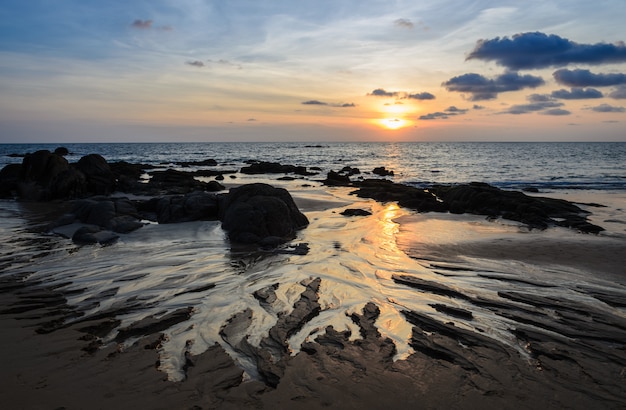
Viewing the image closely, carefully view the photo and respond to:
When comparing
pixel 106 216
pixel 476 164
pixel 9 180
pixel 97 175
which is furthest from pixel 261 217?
pixel 476 164

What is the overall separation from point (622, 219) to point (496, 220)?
571 centimetres

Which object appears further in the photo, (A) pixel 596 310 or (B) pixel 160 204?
(B) pixel 160 204

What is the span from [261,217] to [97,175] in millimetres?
19400

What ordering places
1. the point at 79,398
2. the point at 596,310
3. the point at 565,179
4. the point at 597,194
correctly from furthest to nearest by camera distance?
the point at 565,179 < the point at 597,194 < the point at 596,310 < the point at 79,398

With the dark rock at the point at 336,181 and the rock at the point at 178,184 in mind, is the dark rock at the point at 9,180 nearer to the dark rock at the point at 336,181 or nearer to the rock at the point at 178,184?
the rock at the point at 178,184

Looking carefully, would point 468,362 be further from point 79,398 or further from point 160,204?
point 160,204

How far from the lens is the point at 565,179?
3803 cm

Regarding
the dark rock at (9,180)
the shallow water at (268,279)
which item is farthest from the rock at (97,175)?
the shallow water at (268,279)

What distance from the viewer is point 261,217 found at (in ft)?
43.4

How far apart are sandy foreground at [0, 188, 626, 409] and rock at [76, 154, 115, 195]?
21225mm

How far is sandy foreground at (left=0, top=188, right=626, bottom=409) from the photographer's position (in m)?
4.31

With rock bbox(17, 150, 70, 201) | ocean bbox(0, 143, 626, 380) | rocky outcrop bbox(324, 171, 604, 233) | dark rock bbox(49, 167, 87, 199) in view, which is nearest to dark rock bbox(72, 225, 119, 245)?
ocean bbox(0, 143, 626, 380)

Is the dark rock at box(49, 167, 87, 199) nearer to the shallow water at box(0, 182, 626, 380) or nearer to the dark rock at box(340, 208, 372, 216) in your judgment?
the shallow water at box(0, 182, 626, 380)

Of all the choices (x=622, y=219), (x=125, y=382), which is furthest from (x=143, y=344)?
(x=622, y=219)
